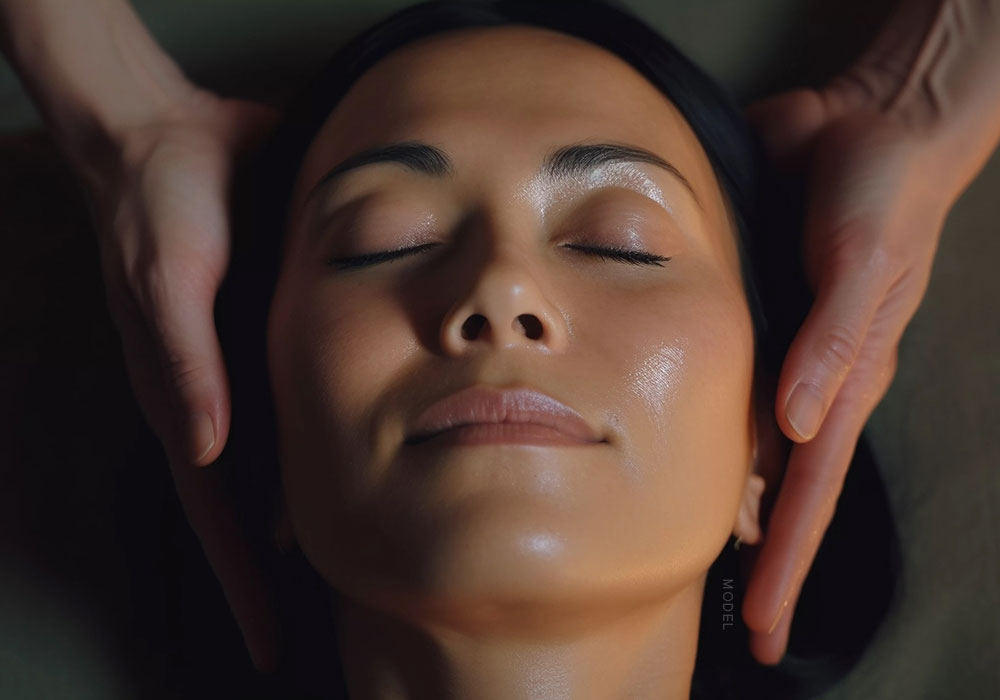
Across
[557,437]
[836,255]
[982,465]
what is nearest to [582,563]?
[557,437]

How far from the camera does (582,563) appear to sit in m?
0.93

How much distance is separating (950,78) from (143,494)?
1.29m

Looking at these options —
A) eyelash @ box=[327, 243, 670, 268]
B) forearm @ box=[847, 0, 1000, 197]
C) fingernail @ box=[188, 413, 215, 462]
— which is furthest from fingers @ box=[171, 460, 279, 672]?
forearm @ box=[847, 0, 1000, 197]

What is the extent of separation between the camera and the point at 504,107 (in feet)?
3.73

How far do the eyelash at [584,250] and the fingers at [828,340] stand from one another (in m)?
0.22

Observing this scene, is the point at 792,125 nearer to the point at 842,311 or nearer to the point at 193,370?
the point at 842,311

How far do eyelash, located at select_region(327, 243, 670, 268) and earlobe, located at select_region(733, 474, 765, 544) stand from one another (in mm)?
313

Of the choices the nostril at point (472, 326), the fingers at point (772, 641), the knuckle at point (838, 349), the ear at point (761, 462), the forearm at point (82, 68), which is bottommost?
the fingers at point (772, 641)

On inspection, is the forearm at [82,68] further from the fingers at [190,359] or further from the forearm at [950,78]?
the forearm at [950,78]

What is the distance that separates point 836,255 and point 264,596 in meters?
0.83

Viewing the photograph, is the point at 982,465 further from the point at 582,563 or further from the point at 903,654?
the point at 582,563

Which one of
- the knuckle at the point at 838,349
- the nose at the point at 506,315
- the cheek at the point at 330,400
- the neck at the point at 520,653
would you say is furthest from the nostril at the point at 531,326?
the knuckle at the point at 838,349

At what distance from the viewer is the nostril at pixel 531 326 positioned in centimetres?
99

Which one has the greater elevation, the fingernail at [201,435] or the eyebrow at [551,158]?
the eyebrow at [551,158]
